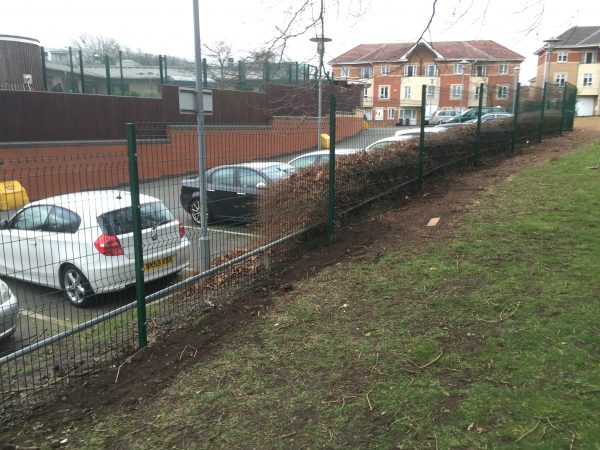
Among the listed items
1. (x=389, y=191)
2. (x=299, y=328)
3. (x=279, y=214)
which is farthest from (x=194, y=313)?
(x=389, y=191)

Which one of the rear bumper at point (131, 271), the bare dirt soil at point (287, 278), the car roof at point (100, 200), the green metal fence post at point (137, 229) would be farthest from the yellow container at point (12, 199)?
the bare dirt soil at point (287, 278)

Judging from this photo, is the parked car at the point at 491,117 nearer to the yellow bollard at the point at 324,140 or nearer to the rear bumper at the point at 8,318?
the yellow bollard at the point at 324,140

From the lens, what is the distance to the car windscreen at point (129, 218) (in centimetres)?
540

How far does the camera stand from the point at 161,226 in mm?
5582

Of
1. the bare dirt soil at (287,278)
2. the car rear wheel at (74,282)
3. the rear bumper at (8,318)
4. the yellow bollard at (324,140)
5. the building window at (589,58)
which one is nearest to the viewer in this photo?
the bare dirt soil at (287,278)

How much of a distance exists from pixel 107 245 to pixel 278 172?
2367 mm

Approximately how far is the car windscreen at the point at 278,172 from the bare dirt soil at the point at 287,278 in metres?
0.99

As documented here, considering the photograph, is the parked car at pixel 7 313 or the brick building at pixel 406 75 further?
the brick building at pixel 406 75

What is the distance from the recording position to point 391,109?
10.0 m

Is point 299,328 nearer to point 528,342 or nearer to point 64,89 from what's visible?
point 528,342

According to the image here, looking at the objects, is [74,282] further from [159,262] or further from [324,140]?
[324,140]

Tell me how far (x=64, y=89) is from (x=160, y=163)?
18505 mm

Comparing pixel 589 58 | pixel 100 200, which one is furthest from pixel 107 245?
pixel 589 58

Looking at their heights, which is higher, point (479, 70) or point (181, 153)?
point (479, 70)
